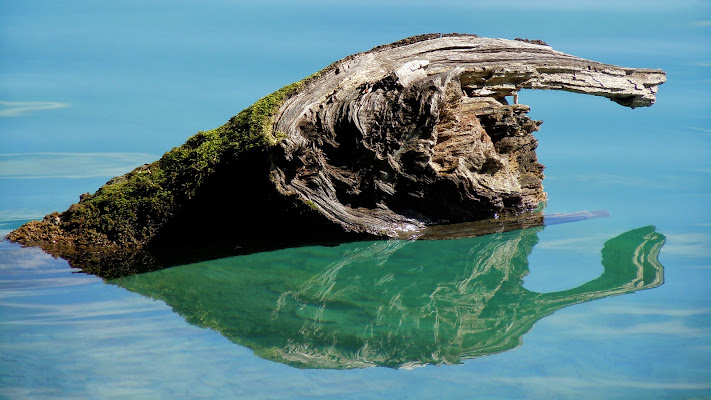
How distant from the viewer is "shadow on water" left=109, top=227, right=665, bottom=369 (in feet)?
19.4

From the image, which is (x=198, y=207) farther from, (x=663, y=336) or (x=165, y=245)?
(x=663, y=336)

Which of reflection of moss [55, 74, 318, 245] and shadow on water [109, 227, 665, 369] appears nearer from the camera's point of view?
shadow on water [109, 227, 665, 369]

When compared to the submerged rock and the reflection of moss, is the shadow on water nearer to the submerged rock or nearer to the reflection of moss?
the submerged rock

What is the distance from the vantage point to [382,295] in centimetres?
683

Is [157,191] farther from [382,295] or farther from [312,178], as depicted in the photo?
[382,295]

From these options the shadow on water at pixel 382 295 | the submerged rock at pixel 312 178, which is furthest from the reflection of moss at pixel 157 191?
the shadow on water at pixel 382 295

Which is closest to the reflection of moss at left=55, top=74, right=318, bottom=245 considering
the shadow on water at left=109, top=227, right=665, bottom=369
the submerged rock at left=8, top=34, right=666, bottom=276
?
the submerged rock at left=8, top=34, right=666, bottom=276

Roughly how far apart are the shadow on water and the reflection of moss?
776 millimetres

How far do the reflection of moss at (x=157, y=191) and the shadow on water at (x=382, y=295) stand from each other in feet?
2.55

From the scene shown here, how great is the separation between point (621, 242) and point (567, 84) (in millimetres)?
2011

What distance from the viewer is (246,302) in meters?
6.65

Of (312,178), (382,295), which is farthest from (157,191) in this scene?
(382,295)

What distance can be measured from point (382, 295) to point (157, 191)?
2.66m

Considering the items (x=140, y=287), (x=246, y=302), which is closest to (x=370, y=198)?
(x=246, y=302)
